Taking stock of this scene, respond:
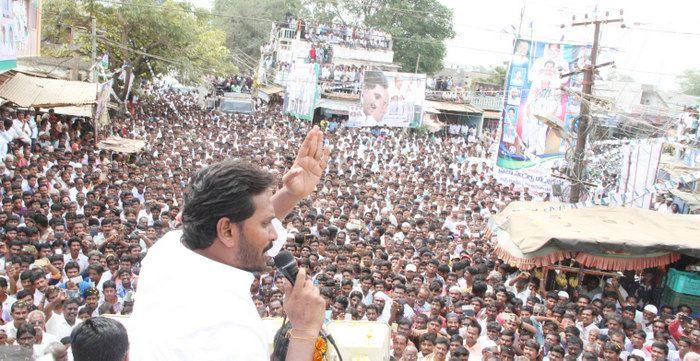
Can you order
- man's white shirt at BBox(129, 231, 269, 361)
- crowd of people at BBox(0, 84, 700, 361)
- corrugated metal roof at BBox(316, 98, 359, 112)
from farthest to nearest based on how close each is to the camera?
corrugated metal roof at BBox(316, 98, 359, 112) → crowd of people at BBox(0, 84, 700, 361) → man's white shirt at BBox(129, 231, 269, 361)

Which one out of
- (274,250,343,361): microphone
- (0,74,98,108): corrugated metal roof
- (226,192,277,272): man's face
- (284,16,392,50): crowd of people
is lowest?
(0,74,98,108): corrugated metal roof

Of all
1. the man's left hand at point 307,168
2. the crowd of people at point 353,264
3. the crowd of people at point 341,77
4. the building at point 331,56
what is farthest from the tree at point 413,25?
the man's left hand at point 307,168

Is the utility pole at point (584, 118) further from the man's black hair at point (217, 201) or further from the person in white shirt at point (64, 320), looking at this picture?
the man's black hair at point (217, 201)

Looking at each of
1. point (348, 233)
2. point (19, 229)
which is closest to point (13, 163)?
point (19, 229)

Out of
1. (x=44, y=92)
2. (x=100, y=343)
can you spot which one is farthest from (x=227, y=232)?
(x=44, y=92)

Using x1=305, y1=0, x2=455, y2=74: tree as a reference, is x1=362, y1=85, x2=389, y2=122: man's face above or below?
below

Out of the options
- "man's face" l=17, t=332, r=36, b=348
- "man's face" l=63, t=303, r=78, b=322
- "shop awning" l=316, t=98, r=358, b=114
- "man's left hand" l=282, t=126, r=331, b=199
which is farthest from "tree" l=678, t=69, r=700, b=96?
"man's left hand" l=282, t=126, r=331, b=199

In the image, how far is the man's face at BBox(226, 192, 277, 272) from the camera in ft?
4.65

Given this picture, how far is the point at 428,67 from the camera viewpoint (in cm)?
3878

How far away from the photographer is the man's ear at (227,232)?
4.62 ft

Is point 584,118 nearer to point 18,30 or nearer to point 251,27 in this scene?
point 18,30

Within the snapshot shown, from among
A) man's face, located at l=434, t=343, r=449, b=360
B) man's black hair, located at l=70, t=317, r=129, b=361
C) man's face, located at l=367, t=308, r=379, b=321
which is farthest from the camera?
man's face, located at l=367, t=308, r=379, b=321

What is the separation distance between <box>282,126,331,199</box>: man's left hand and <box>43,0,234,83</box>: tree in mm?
Result: 18950

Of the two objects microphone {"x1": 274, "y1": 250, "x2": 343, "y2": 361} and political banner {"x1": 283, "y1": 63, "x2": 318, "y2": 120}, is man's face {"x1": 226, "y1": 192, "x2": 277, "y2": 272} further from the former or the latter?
political banner {"x1": 283, "y1": 63, "x2": 318, "y2": 120}
